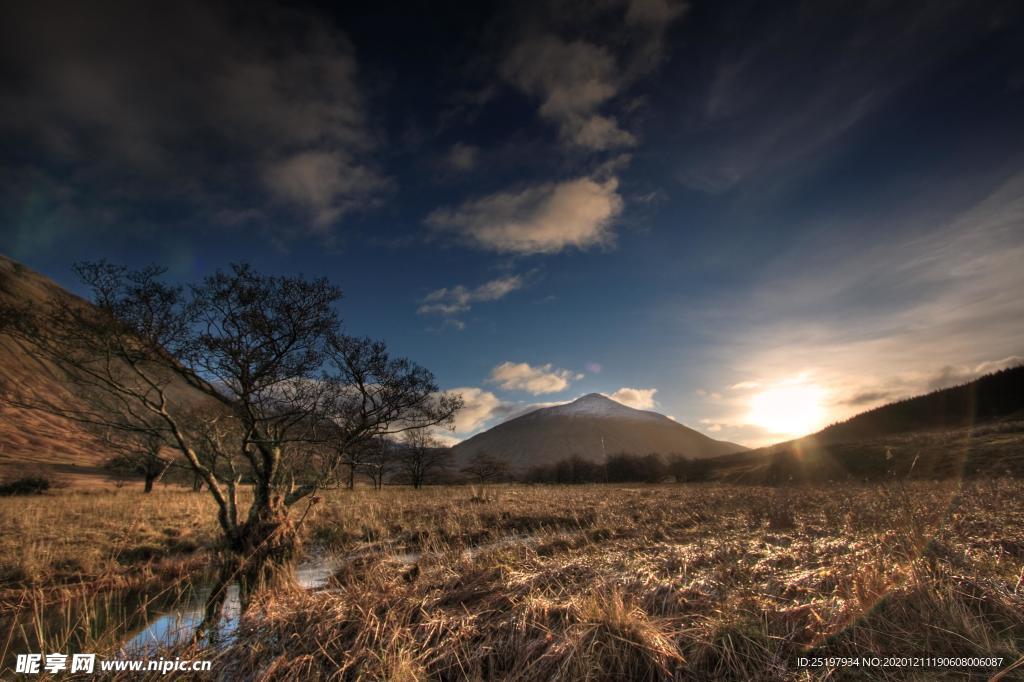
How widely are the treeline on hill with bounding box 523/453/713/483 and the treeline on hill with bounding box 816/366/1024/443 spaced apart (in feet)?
66.7

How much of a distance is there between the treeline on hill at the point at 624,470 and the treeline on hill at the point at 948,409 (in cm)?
2032

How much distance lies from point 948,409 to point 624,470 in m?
48.7

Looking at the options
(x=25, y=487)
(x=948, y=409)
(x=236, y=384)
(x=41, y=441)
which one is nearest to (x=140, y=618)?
(x=236, y=384)

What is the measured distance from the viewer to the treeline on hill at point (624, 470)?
68481 millimetres

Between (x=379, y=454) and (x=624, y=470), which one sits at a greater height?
(x=379, y=454)

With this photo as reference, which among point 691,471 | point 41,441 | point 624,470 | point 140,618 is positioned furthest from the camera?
point 41,441

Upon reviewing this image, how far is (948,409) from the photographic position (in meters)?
54.3

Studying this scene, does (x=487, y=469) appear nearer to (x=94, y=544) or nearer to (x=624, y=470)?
(x=624, y=470)

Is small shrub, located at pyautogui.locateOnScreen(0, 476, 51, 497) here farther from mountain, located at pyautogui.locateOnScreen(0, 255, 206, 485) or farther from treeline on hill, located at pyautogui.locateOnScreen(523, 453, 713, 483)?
treeline on hill, located at pyautogui.locateOnScreen(523, 453, 713, 483)

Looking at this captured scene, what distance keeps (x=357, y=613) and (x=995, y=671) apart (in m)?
6.97

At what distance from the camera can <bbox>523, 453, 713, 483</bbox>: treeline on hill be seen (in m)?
68.5

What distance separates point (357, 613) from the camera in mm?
6020

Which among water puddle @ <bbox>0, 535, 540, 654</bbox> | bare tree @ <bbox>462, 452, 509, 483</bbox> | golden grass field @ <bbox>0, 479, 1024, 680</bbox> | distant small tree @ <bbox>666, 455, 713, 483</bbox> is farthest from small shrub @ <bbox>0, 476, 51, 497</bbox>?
distant small tree @ <bbox>666, 455, 713, 483</bbox>

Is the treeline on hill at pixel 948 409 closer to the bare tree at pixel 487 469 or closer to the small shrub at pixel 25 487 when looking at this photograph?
the bare tree at pixel 487 469
